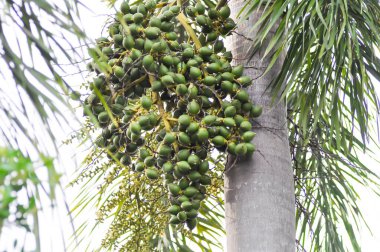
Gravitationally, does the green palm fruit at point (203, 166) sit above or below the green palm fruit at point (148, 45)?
below

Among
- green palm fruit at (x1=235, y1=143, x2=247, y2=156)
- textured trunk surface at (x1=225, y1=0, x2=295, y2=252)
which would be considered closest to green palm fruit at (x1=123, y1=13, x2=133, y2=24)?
textured trunk surface at (x1=225, y1=0, x2=295, y2=252)

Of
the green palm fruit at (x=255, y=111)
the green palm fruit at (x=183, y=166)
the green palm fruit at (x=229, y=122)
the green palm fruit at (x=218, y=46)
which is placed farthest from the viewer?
the green palm fruit at (x=218, y=46)

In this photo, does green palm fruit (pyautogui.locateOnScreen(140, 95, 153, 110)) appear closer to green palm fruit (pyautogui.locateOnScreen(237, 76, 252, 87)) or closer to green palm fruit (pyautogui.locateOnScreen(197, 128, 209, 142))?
green palm fruit (pyautogui.locateOnScreen(197, 128, 209, 142))

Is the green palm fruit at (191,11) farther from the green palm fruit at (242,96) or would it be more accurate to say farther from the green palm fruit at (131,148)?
the green palm fruit at (131,148)

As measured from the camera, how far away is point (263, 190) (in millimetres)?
2777

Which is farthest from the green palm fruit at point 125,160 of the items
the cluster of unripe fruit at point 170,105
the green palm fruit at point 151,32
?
the green palm fruit at point 151,32

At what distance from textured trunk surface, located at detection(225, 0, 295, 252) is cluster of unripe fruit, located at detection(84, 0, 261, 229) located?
0.07m

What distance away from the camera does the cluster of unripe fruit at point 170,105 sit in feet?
8.86

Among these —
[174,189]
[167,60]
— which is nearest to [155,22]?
[167,60]

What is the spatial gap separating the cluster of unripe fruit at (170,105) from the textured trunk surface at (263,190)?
73 millimetres

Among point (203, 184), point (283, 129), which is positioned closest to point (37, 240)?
point (203, 184)

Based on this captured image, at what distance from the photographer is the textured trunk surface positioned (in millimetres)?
2736

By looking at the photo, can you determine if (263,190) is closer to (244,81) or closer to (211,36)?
(244,81)

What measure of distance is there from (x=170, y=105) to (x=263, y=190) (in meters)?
0.43
